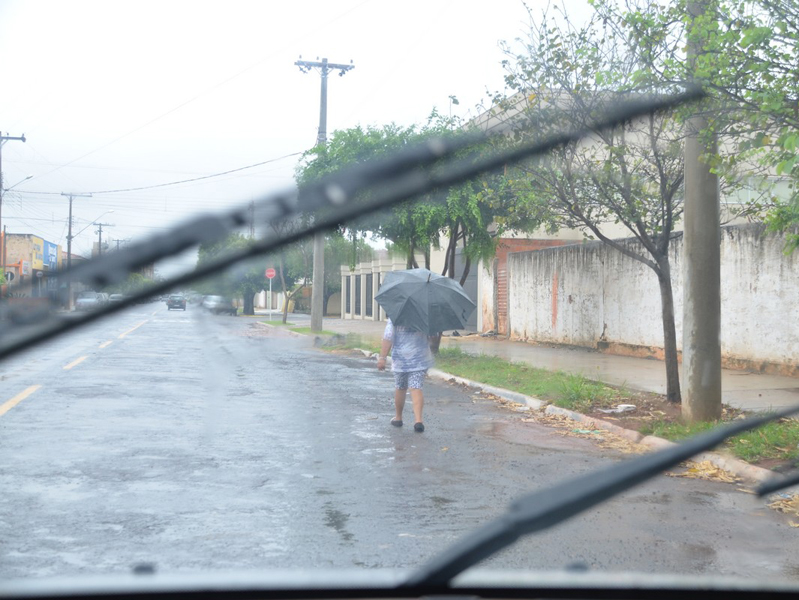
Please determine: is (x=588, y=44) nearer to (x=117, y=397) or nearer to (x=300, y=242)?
(x=117, y=397)

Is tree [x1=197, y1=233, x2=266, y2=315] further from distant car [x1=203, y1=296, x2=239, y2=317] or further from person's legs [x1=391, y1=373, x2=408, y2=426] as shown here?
person's legs [x1=391, y1=373, x2=408, y2=426]

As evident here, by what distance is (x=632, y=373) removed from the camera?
48.6 feet

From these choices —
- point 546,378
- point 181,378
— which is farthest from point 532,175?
point 181,378

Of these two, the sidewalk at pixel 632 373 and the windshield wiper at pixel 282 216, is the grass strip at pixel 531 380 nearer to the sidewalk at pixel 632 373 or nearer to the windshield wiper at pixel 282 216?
the sidewalk at pixel 632 373

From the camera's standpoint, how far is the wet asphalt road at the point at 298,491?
4758mm

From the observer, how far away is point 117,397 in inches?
458

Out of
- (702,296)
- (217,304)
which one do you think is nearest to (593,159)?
(702,296)

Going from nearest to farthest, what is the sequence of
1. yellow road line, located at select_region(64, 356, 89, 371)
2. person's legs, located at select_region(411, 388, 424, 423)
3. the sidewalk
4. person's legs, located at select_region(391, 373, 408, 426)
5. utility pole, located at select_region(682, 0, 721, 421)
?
utility pole, located at select_region(682, 0, 721, 421), person's legs, located at select_region(411, 388, 424, 423), person's legs, located at select_region(391, 373, 408, 426), the sidewalk, yellow road line, located at select_region(64, 356, 89, 371)

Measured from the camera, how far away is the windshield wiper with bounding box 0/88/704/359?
2123mm

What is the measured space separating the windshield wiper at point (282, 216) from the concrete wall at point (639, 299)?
10.8 m

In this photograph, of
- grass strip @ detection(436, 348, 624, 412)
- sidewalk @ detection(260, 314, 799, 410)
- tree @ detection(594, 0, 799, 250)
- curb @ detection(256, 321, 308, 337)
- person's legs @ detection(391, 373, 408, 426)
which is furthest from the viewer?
curb @ detection(256, 321, 308, 337)

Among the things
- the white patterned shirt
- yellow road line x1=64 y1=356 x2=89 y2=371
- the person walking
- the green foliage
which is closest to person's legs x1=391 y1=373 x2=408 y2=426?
the person walking

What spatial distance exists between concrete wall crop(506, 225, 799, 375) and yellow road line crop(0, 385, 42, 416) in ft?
32.8

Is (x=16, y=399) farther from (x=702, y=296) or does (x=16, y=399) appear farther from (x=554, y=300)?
(x=554, y=300)
